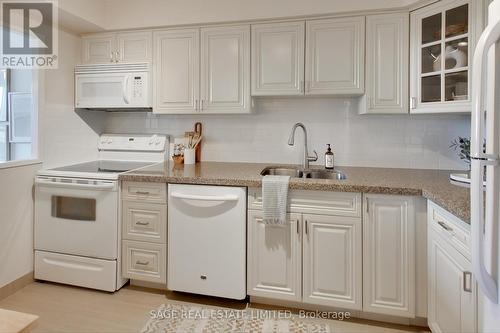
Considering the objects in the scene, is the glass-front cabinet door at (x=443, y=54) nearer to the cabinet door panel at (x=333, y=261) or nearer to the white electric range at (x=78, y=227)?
the cabinet door panel at (x=333, y=261)

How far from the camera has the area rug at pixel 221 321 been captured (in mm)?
1965

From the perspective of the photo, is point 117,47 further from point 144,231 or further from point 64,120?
point 144,231

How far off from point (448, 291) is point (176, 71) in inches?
93.9

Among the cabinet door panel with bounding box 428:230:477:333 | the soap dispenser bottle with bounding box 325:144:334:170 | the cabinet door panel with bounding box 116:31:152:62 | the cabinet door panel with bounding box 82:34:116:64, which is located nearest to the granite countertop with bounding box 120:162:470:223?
the soap dispenser bottle with bounding box 325:144:334:170

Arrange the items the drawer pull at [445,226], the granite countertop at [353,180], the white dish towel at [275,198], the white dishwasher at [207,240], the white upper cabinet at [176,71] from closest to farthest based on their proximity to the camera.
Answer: the drawer pull at [445,226] < the granite countertop at [353,180] < the white dish towel at [275,198] < the white dishwasher at [207,240] < the white upper cabinet at [176,71]

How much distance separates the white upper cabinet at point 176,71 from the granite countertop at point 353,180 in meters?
0.53

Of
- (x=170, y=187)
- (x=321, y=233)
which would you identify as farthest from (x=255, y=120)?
(x=321, y=233)

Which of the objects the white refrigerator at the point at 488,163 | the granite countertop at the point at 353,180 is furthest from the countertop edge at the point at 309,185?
the white refrigerator at the point at 488,163

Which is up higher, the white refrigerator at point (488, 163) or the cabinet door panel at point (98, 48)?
the cabinet door panel at point (98, 48)

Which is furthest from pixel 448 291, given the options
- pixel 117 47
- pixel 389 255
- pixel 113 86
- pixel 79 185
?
pixel 117 47

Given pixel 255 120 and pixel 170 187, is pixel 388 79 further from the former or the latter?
pixel 170 187

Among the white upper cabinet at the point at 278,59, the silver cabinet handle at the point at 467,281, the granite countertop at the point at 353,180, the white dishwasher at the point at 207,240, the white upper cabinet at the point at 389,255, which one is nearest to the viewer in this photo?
the silver cabinet handle at the point at 467,281

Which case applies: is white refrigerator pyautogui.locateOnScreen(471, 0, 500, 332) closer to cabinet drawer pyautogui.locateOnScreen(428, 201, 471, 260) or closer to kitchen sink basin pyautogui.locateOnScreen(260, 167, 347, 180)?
cabinet drawer pyautogui.locateOnScreen(428, 201, 471, 260)

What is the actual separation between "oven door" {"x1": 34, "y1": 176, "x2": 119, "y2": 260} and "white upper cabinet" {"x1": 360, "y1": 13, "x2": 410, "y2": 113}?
6.55 ft
